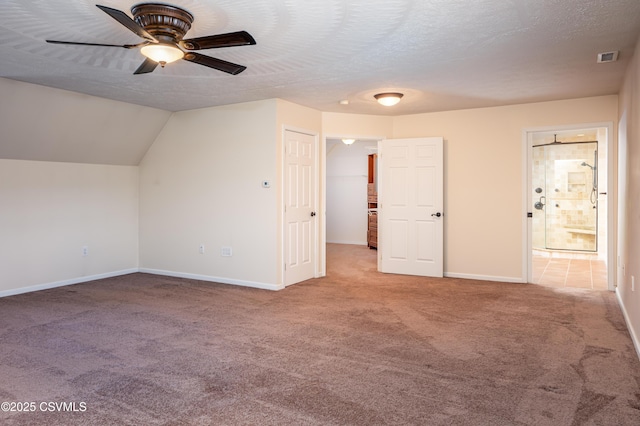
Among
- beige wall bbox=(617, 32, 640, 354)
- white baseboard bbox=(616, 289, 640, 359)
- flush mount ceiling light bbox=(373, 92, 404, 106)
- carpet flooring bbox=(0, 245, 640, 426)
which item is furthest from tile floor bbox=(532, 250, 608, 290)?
flush mount ceiling light bbox=(373, 92, 404, 106)

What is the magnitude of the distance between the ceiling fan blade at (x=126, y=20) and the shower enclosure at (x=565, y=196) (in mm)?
8882

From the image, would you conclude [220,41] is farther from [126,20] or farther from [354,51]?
[354,51]

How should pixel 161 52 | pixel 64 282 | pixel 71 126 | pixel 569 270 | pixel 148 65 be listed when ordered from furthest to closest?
pixel 569 270, pixel 64 282, pixel 71 126, pixel 148 65, pixel 161 52

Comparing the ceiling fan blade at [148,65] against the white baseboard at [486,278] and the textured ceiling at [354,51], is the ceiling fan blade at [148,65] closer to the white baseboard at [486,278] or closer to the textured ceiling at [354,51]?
the textured ceiling at [354,51]

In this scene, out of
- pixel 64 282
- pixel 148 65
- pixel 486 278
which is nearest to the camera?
pixel 148 65

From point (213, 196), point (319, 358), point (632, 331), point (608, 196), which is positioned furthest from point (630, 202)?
point (213, 196)

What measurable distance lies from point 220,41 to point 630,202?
3.71 m

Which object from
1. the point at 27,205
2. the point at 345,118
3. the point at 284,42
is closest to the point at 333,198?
the point at 345,118

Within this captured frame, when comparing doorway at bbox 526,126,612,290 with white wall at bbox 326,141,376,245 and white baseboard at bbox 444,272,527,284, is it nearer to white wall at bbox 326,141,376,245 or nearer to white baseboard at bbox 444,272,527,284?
white baseboard at bbox 444,272,527,284

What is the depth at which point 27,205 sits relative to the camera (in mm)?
5418

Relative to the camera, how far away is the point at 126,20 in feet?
8.13

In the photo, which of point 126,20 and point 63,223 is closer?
point 126,20

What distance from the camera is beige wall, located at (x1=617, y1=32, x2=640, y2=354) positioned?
133 inches

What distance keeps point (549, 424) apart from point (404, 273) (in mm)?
4150
